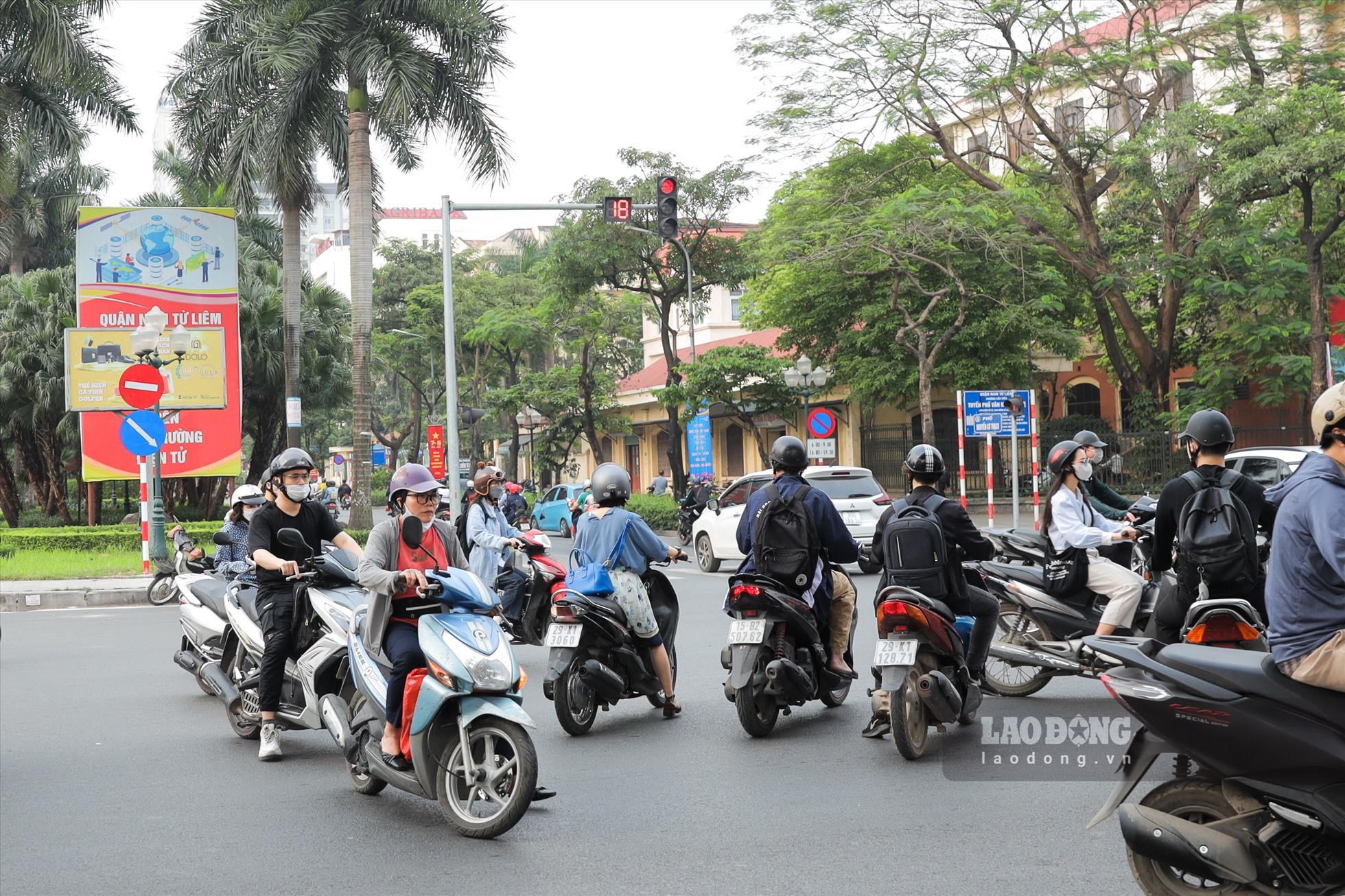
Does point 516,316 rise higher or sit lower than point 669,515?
higher

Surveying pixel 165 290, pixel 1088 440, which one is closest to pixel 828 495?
pixel 1088 440

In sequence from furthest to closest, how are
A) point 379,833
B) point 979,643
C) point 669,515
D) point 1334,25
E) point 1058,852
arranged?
1. point 669,515
2. point 1334,25
3. point 979,643
4. point 379,833
5. point 1058,852

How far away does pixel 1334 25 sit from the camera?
89.2ft

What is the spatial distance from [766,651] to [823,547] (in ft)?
2.33

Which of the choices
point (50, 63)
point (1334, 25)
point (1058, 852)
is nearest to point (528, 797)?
point (1058, 852)

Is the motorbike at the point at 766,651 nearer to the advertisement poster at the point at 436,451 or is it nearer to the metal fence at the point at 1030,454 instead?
the metal fence at the point at 1030,454

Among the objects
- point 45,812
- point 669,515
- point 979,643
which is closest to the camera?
point 45,812

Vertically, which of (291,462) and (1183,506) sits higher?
(291,462)

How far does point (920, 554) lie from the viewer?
6793mm

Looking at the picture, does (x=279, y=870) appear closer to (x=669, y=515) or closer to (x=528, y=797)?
(x=528, y=797)

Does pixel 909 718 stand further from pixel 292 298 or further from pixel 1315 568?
pixel 292 298

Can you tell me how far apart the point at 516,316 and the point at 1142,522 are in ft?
122

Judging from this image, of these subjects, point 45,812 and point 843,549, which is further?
point 843,549

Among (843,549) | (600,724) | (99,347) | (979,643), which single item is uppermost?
(99,347)
